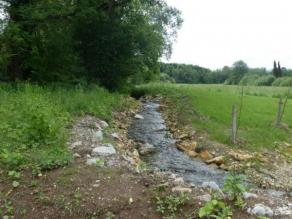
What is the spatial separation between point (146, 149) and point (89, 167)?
4470mm

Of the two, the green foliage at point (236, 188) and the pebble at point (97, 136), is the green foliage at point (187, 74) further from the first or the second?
the green foliage at point (236, 188)

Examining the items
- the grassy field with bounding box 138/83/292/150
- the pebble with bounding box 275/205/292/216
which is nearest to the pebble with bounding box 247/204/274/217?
the pebble with bounding box 275/205/292/216

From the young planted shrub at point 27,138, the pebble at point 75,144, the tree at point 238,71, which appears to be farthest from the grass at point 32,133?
the tree at point 238,71

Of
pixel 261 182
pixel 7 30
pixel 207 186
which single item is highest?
pixel 7 30

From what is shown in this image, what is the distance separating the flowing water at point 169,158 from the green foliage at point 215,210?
3.20 metres

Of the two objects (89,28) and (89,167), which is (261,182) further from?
(89,28)

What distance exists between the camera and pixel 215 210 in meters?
4.55

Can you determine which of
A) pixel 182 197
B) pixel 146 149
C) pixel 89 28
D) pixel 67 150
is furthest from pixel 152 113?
pixel 182 197

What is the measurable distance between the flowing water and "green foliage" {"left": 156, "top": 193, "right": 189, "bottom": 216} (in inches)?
115

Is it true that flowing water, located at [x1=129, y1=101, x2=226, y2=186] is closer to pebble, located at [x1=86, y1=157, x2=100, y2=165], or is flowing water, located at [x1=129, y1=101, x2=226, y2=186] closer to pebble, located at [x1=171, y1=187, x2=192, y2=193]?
pebble, located at [x1=86, y1=157, x2=100, y2=165]

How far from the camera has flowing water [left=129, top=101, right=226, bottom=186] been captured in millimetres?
8500

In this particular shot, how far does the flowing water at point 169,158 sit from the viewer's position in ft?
27.9

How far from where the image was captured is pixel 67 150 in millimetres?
6668

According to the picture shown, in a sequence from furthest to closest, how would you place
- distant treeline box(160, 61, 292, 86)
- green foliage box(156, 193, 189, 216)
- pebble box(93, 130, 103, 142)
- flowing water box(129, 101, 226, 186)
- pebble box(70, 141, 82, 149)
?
1. distant treeline box(160, 61, 292, 86)
2. flowing water box(129, 101, 226, 186)
3. pebble box(93, 130, 103, 142)
4. pebble box(70, 141, 82, 149)
5. green foliage box(156, 193, 189, 216)
